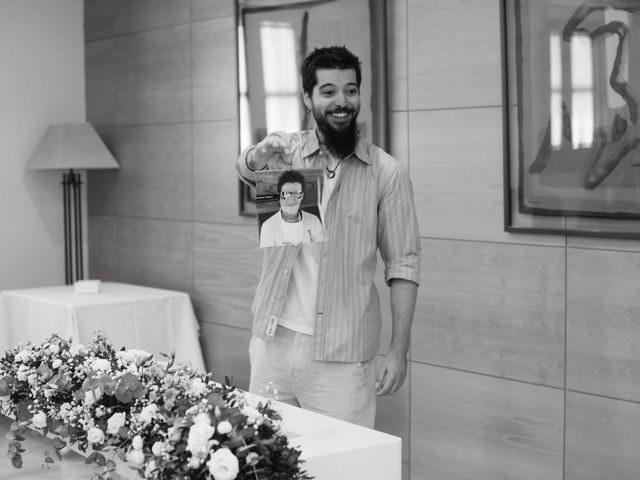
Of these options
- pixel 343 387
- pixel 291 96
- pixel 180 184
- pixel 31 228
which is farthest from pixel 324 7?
pixel 31 228

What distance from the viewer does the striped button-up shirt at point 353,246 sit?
285 cm

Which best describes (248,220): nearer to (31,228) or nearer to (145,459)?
(31,228)

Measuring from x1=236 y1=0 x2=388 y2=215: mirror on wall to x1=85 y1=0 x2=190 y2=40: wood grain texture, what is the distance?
631 mm

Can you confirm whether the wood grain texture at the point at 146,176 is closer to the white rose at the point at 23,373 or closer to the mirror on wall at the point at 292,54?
the mirror on wall at the point at 292,54

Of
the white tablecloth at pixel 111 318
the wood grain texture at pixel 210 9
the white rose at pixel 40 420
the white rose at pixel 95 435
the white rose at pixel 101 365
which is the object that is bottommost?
the white tablecloth at pixel 111 318

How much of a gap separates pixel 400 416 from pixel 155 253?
2019mm

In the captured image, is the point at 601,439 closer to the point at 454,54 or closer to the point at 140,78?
the point at 454,54

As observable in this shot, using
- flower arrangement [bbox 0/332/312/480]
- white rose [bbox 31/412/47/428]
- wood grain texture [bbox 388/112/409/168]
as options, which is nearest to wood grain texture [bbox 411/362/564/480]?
wood grain texture [bbox 388/112/409/168]

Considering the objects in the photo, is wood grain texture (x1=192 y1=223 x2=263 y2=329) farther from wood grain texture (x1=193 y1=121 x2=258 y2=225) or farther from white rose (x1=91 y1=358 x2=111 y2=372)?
white rose (x1=91 y1=358 x2=111 y2=372)

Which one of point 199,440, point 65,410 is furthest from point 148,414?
point 65,410

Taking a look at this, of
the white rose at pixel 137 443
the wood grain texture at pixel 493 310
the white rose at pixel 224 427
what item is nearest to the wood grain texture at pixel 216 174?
the wood grain texture at pixel 493 310

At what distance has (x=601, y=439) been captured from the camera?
3.41 meters

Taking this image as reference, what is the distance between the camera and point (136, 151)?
18.4 feet

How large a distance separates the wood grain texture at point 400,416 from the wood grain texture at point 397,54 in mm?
1125
